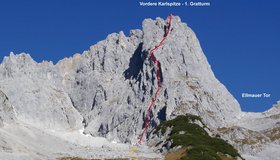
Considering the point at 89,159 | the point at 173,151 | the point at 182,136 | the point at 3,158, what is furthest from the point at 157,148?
the point at 3,158

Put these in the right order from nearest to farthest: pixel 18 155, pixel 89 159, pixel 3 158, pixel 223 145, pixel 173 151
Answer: pixel 3 158 → pixel 18 155 → pixel 89 159 → pixel 173 151 → pixel 223 145

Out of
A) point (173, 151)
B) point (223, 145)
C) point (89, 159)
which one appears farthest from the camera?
point (223, 145)

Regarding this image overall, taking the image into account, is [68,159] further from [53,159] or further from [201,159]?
[201,159]

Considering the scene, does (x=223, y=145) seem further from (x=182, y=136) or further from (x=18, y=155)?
(x=18, y=155)

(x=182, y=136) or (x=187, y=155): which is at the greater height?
(x=182, y=136)

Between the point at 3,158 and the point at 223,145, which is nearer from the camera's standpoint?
the point at 3,158

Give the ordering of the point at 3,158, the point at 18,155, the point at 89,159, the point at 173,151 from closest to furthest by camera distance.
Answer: the point at 3,158 < the point at 18,155 < the point at 89,159 < the point at 173,151

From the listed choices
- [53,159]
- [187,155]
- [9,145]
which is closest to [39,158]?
[53,159]

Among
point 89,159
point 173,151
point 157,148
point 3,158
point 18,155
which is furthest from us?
point 157,148

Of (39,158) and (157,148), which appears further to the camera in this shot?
(157,148)
